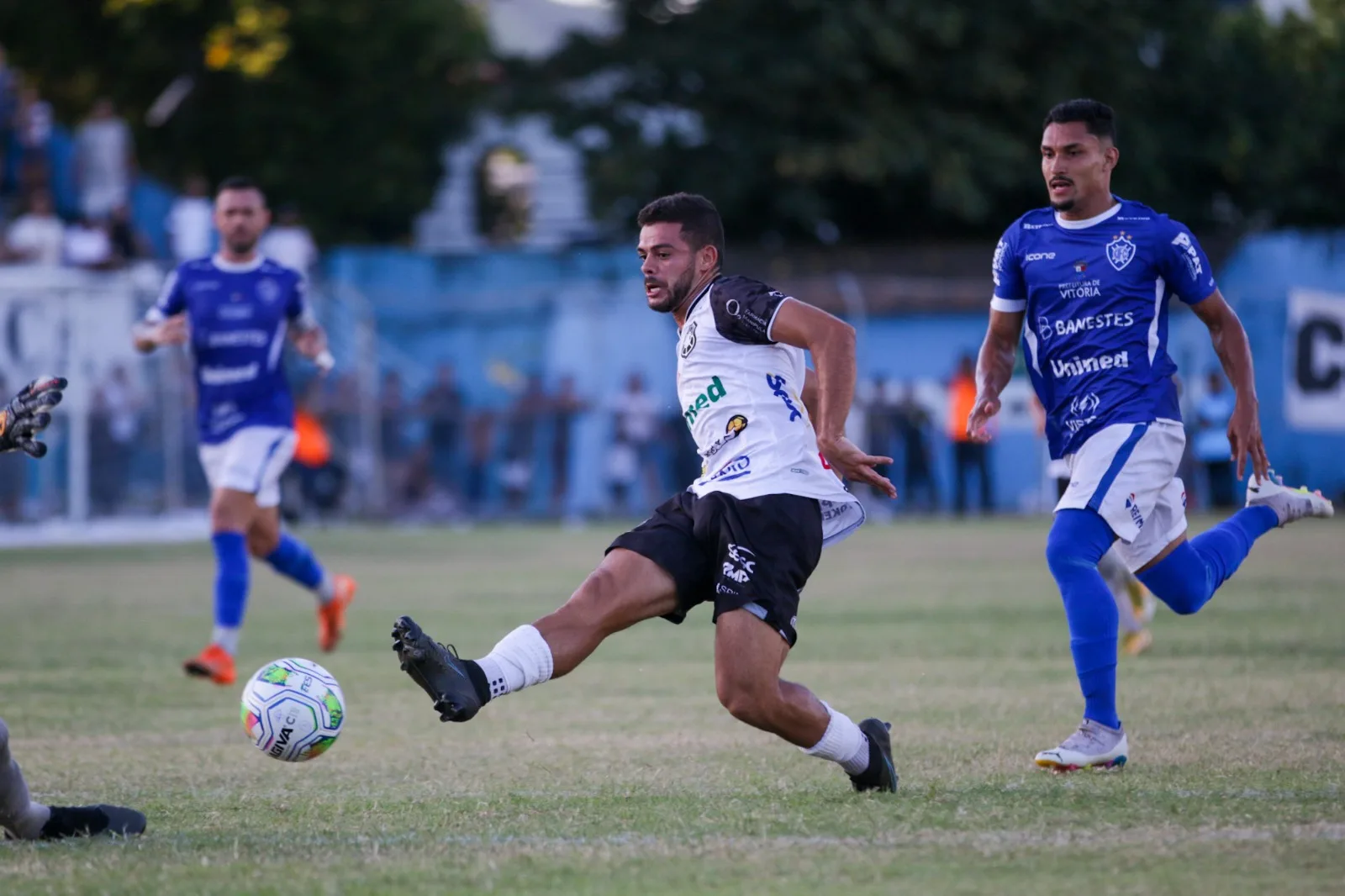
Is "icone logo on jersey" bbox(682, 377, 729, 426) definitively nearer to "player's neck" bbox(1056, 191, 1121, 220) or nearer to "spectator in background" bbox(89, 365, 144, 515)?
"player's neck" bbox(1056, 191, 1121, 220)

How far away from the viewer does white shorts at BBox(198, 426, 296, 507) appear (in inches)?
430

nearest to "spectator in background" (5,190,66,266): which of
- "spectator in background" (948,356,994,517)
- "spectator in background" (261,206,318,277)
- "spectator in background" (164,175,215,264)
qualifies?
"spectator in background" (164,175,215,264)

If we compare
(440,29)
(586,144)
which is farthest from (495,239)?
(586,144)

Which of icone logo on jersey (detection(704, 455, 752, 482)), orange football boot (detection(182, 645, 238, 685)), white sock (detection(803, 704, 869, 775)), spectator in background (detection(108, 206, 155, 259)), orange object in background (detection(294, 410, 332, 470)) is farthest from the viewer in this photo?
orange object in background (detection(294, 410, 332, 470))

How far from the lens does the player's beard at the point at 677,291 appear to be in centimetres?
640

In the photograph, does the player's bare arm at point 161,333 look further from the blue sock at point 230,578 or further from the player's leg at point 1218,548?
the player's leg at point 1218,548

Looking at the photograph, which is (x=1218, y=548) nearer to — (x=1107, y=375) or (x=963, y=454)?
(x=1107, y=375)

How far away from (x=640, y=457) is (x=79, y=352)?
7.90 metres

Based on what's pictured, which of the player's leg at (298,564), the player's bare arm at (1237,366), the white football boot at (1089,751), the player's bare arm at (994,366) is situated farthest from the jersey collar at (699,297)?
the player's leg at (298,564)

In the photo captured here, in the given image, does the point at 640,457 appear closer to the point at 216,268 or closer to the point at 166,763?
the point at 216,268

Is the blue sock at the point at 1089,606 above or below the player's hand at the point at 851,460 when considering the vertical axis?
below

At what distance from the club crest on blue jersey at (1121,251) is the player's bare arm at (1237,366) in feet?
1.03

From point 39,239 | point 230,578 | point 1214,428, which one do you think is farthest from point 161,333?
point 1214,428

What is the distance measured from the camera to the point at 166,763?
24.0 ft
